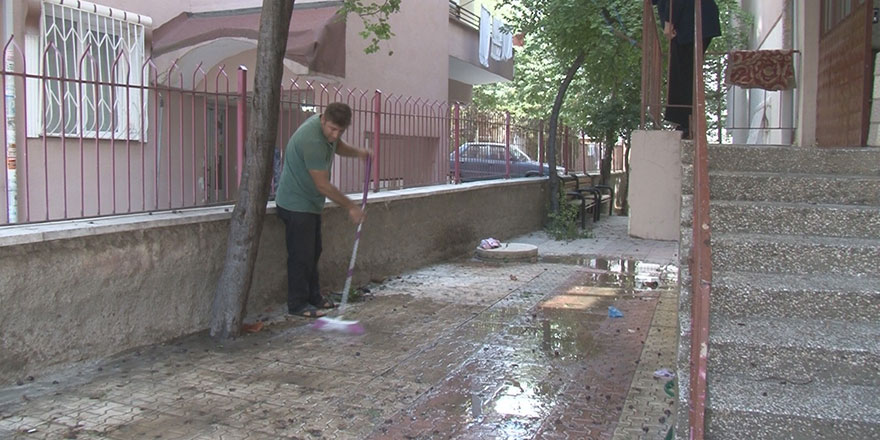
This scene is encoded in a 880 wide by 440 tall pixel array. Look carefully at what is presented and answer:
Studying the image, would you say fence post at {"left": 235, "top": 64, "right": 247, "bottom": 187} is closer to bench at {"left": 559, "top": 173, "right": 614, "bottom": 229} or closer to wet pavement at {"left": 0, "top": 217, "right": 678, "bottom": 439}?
wet pavement at {"left": 0, "top": 217, "right": 678, "bottom": 439}

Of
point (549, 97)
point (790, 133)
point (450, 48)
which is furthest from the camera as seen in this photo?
point (549, 97)

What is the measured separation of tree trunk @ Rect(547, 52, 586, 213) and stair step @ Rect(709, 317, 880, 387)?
9.80m

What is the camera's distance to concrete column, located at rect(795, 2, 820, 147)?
6680 millimetres

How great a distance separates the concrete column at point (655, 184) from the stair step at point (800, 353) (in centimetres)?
171

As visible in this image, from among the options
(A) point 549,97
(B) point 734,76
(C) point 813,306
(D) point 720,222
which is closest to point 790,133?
(B) point 734,76

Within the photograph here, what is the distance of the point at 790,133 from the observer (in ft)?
25.6

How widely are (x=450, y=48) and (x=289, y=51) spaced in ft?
21.6

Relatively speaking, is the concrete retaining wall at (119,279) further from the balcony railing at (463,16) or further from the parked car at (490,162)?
the balcony railing at (463,16)

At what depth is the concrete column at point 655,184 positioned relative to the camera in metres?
5.11

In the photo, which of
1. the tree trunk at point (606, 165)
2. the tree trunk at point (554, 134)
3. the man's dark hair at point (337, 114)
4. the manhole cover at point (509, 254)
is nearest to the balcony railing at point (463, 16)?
the tree trunk at point (554, 134)

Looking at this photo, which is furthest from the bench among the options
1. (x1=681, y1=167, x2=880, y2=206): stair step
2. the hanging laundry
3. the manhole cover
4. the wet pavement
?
(x1=681, y1=167, x2=880, y2=206): stair step

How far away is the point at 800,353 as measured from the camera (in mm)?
3221

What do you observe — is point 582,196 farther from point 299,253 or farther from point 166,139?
point 166,139

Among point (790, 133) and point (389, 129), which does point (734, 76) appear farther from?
point (389, 129)
